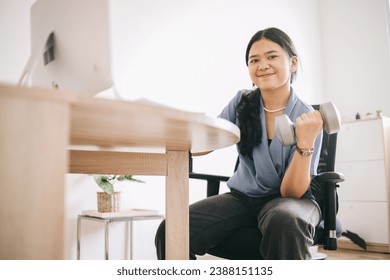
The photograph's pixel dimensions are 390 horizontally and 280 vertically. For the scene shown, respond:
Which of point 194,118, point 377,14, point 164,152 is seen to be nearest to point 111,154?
point 164,152

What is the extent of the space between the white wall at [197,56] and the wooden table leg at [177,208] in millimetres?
668

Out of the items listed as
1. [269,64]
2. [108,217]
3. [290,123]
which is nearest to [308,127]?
[290,123]

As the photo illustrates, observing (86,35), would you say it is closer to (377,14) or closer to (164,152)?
(164,152)

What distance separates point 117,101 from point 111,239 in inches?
62.7

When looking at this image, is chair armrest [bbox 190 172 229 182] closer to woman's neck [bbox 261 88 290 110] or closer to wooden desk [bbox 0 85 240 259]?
woman's neck [bbox 261 88 290 110]

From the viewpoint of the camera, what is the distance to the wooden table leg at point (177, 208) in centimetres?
96

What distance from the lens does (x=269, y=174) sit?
114cm

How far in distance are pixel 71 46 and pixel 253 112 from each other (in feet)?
2.20

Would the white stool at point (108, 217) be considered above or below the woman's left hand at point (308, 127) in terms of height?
below

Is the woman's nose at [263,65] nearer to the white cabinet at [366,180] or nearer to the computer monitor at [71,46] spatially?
the computer monitor at [71,46]

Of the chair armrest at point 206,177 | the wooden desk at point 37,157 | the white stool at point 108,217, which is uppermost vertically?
the wooden desk at point 37,157

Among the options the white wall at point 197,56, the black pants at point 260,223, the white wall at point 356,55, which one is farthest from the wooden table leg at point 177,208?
the white wall at point 356,55

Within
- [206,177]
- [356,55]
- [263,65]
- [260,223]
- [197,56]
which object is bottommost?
[260,223]

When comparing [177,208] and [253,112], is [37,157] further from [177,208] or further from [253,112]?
[253,112]
